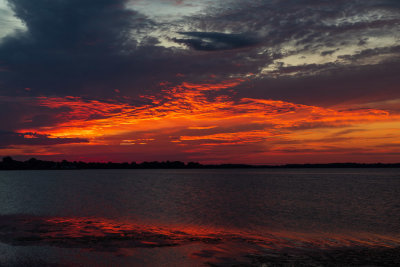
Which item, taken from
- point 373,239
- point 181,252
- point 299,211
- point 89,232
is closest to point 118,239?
point 89,232

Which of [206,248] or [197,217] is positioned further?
[197,217]

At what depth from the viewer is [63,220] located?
3450cm

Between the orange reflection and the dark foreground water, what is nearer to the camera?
the dark foreground water

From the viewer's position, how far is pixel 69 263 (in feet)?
56.6

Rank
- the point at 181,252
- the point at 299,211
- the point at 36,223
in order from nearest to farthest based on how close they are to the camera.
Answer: the point at 181,252 → the point at 36,223 → the point at 299,211

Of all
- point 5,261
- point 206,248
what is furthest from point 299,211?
point 5,261

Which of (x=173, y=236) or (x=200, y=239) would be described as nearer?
(x=200, y=239)

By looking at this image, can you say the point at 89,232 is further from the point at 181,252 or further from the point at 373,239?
the point at 373,239

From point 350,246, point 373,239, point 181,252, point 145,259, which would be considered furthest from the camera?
point 373,239

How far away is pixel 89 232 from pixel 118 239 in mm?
4244

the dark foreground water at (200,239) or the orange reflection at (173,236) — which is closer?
the dark foreground water at (200,239)

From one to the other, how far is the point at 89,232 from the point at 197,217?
1326 centimetres

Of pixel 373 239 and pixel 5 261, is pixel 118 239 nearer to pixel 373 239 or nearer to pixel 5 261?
pixel 5 261

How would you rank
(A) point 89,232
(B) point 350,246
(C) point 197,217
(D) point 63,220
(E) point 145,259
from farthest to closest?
(C) point 197,217 → (D) point 63,220 → (A) point 89,232 → (B) point 350,246 → (E) point 145,259
